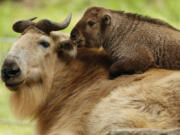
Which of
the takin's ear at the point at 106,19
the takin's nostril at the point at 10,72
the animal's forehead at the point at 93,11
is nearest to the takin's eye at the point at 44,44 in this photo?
the takin's nostril at the point at 10,72

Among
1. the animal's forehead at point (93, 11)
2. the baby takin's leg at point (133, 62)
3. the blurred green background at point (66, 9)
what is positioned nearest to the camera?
the baby takin's leg at point (133, 62)

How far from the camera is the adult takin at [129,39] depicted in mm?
5836

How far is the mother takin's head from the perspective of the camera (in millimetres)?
5688

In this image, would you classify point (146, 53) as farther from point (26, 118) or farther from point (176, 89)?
point (26, 118)

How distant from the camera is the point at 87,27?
253 inches

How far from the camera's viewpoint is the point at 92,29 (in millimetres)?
6387

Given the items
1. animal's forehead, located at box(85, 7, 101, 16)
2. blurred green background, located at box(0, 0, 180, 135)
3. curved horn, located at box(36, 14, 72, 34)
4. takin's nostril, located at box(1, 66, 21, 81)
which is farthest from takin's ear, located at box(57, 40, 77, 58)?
blurred green background, located at box(0, 0, 180, 135)

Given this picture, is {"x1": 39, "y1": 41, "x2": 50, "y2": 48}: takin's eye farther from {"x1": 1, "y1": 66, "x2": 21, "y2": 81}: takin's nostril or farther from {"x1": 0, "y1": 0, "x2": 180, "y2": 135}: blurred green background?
{"x1": 0, "y1": 0, "x2": 180, "y2": 135}: blurred green background

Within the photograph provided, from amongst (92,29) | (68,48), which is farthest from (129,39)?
(68,48)

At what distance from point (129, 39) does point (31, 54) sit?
1.50 m

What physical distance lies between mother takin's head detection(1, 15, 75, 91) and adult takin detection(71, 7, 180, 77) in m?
0.40

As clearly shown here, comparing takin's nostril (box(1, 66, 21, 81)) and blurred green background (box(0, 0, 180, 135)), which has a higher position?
blurred green background (box(0, 0, 180, 135))

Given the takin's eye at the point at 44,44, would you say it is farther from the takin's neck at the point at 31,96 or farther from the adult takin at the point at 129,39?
the adult takin at the point at 129,39

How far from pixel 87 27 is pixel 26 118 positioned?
173 cm
